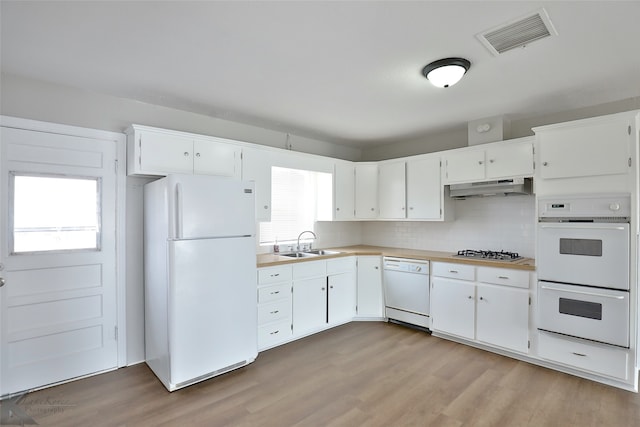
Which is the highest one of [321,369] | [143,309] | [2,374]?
[143,309]

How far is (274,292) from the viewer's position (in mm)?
3469

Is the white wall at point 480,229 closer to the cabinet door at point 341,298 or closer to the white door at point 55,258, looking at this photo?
the cabinet door at point 341,298

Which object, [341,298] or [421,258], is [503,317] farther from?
[341,298]

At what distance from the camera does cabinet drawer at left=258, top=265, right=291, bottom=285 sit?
337cm

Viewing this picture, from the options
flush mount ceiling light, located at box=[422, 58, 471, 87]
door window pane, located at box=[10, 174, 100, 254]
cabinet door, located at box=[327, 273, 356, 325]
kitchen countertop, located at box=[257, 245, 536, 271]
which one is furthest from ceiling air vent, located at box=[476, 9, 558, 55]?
door window pane, located at box=[10, 174, 100, 254]

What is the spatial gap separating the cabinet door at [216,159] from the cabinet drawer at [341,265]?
1.53 m

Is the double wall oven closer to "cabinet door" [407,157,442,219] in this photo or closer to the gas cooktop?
the gas cooktop

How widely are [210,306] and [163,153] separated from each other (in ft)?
4.72

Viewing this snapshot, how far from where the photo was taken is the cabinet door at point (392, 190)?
4457mm

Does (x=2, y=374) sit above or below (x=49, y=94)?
below

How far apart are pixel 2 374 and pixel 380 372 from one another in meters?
2.98

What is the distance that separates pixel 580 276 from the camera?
2.82 m

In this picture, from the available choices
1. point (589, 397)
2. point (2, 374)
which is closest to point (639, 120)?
point (589, 397)

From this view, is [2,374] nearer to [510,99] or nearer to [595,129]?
[510,99]
